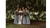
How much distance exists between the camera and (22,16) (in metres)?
2.00

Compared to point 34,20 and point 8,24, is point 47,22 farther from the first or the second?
point 8,24

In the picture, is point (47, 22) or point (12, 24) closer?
point (47, 22)

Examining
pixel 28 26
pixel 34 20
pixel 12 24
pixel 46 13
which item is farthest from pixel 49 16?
pixel 12 24

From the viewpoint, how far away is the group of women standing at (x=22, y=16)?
1.98 meters

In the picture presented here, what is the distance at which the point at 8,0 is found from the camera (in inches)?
81.0

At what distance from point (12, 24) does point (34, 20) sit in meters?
0.43

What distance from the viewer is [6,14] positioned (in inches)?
81.8

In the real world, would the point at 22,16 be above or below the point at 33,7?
below

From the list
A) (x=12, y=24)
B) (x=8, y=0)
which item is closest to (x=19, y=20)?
(x=12, y=24)

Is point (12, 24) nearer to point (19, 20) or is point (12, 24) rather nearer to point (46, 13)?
point (19, 20)

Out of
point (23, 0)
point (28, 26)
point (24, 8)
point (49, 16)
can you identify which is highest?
point (23, 0)

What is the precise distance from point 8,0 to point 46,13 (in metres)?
0.75

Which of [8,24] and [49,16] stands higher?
[49,16]

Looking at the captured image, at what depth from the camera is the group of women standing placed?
6.48ft
